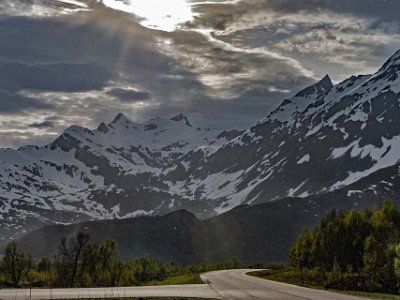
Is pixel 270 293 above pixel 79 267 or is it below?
below

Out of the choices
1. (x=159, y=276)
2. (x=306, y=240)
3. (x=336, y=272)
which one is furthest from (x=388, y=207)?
(x=159, y=276)

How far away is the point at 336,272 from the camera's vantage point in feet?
313

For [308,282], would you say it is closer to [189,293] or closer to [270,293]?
[270,293]

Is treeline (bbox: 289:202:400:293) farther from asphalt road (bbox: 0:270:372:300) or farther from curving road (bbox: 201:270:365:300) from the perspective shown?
asphalt road (bbox: 0:270:372:300)

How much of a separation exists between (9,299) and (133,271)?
12775 cm

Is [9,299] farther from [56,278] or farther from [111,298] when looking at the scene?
[56,278]

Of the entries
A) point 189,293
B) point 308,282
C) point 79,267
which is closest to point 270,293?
point 189,293

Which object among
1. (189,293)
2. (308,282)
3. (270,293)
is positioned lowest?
(308,282)

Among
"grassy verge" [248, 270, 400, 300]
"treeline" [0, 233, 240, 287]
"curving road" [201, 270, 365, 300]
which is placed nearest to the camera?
"curving road" [201, 270, 365, 300]

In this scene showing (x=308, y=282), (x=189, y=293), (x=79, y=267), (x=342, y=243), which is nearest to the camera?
(x=189, y=293)

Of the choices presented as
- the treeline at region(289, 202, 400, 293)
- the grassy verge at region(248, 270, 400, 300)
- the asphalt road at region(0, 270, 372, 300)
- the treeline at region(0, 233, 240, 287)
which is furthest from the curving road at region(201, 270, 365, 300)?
the treeline at region(0, 233, 240, 287)

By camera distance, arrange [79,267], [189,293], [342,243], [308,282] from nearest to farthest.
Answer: [189,293] < [308,282] < [342,243] < [79,267]

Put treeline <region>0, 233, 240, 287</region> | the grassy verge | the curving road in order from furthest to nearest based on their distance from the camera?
treeline <region>0, 233, 240, 287</region>
the grassy verge
the curving road

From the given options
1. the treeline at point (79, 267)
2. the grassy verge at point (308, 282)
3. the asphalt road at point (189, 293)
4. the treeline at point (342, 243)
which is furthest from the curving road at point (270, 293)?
the treeline at point (79, 267)
